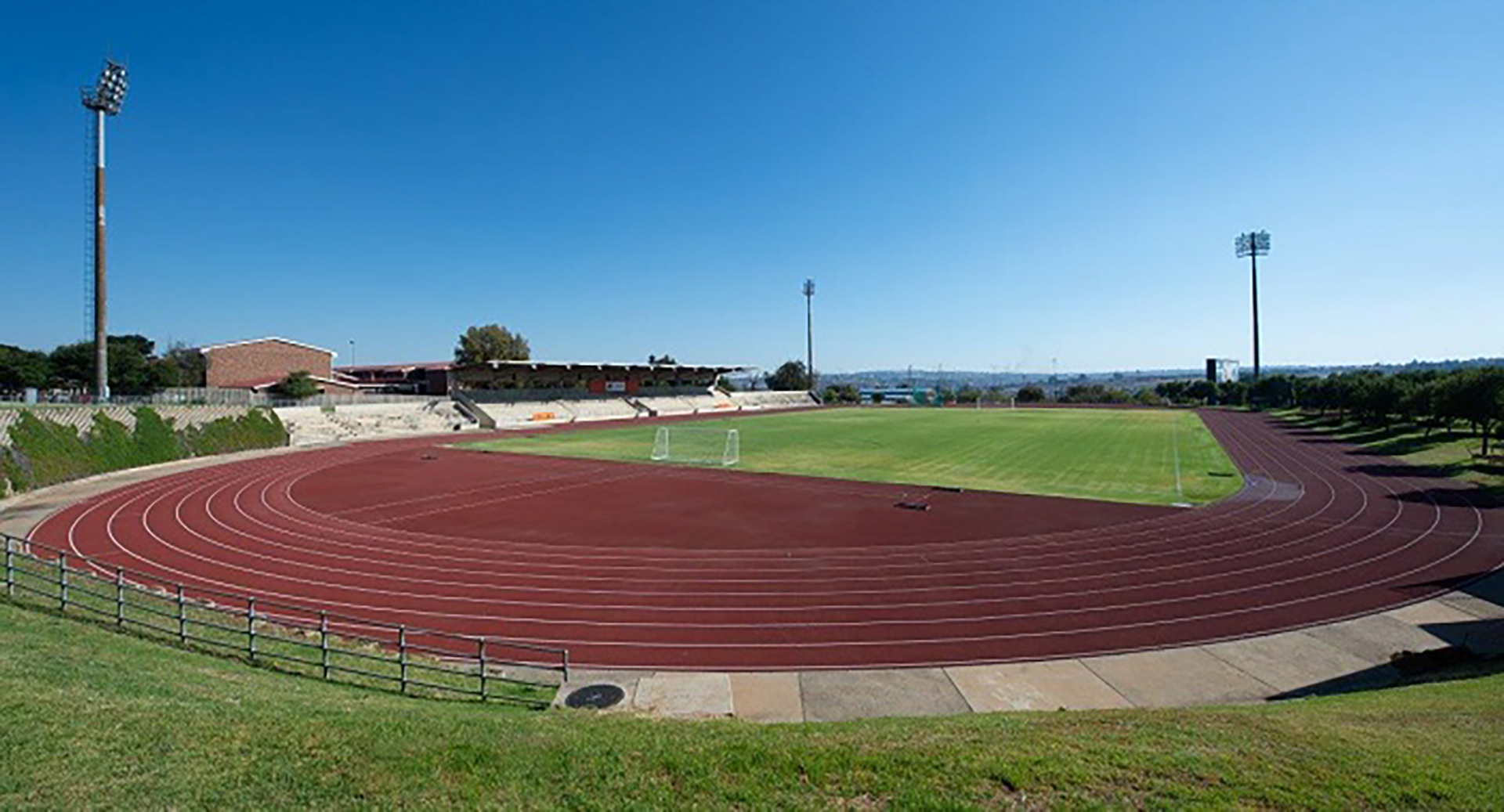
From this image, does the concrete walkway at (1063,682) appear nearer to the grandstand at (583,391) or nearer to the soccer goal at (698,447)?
the soccer goal at (698,447)

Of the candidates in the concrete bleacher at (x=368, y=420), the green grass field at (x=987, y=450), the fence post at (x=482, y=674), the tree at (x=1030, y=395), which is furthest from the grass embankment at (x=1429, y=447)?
the concrete bleacher at (x=368, y=420)

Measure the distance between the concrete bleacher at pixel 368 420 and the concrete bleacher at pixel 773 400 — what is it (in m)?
48.1

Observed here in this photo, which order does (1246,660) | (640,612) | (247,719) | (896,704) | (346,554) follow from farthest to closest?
(346,554), (640,612), (1246,660), (896,704), (247,719)

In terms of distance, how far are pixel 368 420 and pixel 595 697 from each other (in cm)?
5696

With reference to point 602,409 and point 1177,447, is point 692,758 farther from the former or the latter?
point 602,409

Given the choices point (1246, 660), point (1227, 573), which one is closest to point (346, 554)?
point (1246, 660)

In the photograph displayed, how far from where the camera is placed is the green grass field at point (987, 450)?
32938 millimetres

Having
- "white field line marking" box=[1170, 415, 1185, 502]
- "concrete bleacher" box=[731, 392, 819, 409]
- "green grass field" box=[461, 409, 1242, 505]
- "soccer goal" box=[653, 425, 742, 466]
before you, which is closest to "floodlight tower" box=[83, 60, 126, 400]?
"green grass field" box=[461, 409, 1242, 505]

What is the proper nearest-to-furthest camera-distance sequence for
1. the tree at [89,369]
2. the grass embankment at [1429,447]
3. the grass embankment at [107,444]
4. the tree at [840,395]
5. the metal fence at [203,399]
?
1. the grass embankment at [107,444]
2. the grass embankment at [1429,447]
3. the metal fence at [203,399]
4. the tree at [89,369]
5. the tree at [840,395]

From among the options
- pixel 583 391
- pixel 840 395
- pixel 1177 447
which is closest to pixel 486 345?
pixel 583 391

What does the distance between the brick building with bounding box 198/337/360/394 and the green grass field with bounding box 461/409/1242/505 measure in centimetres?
3675

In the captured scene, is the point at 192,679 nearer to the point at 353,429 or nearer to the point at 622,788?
the point at 622,788

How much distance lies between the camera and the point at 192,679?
934cm

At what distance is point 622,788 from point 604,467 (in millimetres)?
34707
